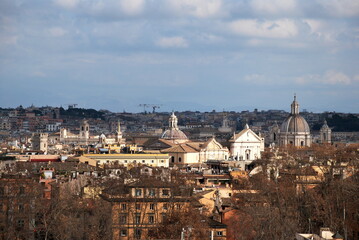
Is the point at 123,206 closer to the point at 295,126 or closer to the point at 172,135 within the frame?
the point at 172,135

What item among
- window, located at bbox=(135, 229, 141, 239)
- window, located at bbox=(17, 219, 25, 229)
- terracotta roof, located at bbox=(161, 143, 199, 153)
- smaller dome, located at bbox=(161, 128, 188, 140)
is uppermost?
smaller dome, located at bbox=(161, 128, 188, 140)

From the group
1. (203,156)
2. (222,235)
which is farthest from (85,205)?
(203,156)

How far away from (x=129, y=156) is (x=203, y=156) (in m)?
16.5

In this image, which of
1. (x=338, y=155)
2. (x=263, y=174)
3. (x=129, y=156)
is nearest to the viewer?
(x=263, y=174)

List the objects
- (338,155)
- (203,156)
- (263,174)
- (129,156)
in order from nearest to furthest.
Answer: (263,174), (338,155), (129,156), (203,156)

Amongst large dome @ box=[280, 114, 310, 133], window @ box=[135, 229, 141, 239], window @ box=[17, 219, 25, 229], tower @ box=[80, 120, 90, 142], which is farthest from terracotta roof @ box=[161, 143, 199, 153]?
tower @ box=[80, 120, 90, 142]

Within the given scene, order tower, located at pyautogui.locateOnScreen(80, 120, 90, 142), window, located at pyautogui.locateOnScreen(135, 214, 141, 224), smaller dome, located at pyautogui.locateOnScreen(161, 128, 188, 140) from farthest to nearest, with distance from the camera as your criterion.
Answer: tower, located at pyautogui.locateOnScreen(80, 120, 90, 142) → smaller dome, located at pyautogui.locateOnScreen(161, 128, 188, 140) → window, located at pyautogui.locateOnScreen(135, 214, 141, 224)

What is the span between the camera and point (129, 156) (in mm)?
88312

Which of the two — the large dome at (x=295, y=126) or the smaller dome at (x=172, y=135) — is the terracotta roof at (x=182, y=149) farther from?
the large dome at (x=295, y=126)

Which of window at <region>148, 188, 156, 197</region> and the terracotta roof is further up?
the terracotta roof

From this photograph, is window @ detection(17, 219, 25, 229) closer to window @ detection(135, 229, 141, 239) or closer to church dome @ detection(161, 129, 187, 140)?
window @ detection(135, 229, 141, 239)

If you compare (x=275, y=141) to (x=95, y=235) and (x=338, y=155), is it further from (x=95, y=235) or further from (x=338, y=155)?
(x=95, y=235)

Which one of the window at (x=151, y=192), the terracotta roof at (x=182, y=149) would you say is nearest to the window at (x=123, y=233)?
the window at (x=151, y=192)

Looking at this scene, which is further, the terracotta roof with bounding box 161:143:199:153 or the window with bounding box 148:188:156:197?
the terracotta roof with bounding box 161:143:199:153
